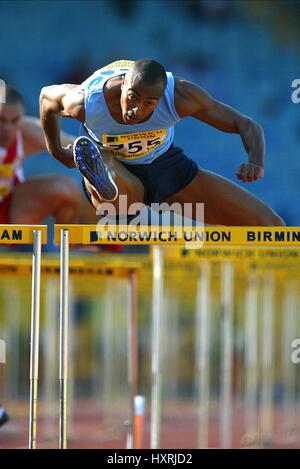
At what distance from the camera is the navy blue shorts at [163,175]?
812cm

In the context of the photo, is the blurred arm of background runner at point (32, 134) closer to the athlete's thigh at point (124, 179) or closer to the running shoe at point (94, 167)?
the athlete's thigh at point (124, 179)

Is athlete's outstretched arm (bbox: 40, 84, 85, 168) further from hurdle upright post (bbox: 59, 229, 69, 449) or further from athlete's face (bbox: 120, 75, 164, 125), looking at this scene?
hurdle upright post (bbox: 59, 229, 69, 449)

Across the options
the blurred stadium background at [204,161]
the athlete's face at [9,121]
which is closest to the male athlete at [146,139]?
the athlete's face at [9,121]

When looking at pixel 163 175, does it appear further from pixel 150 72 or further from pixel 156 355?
pixel 156 355

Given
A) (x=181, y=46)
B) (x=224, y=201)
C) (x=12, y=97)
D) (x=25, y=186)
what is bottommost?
(x=224, y=201)

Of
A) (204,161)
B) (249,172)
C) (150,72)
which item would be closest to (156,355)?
(249,172)

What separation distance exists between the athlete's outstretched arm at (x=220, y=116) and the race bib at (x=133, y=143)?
0.26 meters

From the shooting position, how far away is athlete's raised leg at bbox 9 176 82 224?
486 inches

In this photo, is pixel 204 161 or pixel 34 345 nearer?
pixel 34 345

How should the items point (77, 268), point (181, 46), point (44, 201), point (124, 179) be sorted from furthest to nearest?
point (181, 46) → point (44, 201) → point (77, 268) → point (124, 179)

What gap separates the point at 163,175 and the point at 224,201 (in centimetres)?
48

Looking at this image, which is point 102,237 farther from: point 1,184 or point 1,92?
point 1,184

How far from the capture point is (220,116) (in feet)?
25.9
